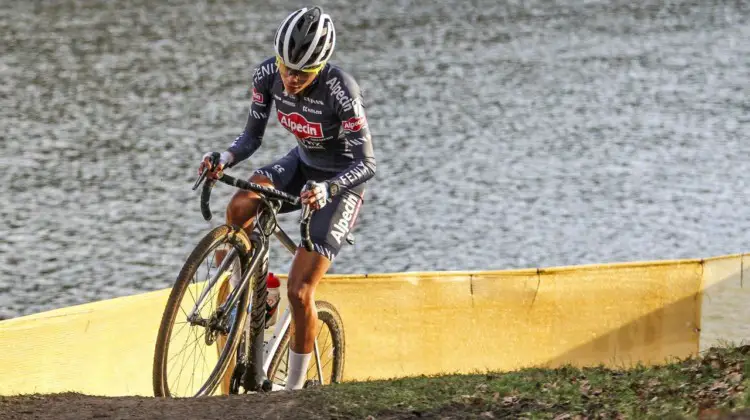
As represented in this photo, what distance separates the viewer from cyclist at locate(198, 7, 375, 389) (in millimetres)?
7871

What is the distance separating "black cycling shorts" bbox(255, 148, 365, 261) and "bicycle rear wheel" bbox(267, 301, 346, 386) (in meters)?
0.89

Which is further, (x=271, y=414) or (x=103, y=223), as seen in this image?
(x=103, y=223)

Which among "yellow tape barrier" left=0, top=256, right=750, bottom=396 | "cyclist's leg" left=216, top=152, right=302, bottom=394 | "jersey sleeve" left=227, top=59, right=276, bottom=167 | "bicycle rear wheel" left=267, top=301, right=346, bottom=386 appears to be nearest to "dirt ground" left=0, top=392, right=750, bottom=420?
"cyclist's leg" left=216, top=152, right=302, bottom=394

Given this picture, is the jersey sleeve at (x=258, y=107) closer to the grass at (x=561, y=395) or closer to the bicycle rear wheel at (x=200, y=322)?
the bicycle rear wheel at (x=200, y=322)

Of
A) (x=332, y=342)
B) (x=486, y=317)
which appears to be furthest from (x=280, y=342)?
(x=486, y=317)

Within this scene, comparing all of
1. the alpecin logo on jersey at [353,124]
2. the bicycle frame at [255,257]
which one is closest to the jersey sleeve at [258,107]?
the bicycle frame at [255,257]

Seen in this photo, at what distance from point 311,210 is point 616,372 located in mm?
2353

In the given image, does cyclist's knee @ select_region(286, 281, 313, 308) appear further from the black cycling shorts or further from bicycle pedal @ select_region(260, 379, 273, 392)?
bicycle pedal @ select_region(260, 379, 273, 392)

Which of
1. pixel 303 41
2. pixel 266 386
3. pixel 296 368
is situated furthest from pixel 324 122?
pixel 266 386

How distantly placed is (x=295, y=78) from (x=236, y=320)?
5.27 ft

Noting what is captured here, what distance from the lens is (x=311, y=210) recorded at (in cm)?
772

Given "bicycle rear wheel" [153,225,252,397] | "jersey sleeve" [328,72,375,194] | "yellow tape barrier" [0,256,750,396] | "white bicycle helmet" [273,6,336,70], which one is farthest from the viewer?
"yellow tape barrier" [0,256,750,396]

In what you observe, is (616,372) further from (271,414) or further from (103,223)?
(103,223)

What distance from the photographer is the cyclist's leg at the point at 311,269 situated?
8125 mm
